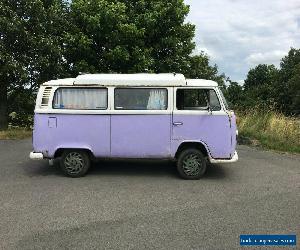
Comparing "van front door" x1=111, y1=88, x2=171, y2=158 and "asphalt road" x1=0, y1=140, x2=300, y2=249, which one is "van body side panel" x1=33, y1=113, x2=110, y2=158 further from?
"asphalt road" x1=0, y1=140, x2=300, y2=249

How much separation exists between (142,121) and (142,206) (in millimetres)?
2520

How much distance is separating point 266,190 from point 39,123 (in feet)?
17.2

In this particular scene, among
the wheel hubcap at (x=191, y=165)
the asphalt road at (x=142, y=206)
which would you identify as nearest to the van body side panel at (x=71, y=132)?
the asphalt road at (x=142, y=206)

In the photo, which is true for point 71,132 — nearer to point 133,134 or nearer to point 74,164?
point 74,164

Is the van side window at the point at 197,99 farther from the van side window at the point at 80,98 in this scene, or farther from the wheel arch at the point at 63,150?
the wheel arch at the point at 63,150

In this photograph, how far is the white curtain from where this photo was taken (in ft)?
30.9

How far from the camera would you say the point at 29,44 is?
17.6 metres

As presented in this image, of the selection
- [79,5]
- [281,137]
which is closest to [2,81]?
[79,5]

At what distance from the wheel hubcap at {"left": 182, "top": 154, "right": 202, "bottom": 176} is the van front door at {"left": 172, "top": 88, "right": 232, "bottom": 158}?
0.38 metres

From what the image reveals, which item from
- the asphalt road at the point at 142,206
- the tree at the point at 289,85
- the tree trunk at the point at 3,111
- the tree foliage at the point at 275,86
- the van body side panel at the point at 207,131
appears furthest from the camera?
the tree foliage at the point at 275,86

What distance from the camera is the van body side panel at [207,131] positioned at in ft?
30.5

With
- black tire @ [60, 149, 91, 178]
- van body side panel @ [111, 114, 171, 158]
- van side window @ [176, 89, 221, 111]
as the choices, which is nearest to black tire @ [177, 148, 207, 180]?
van body side panel @ [111, 114, 171, 158]

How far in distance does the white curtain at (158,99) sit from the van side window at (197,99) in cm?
30

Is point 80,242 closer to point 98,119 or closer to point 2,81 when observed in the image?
point 98,119
